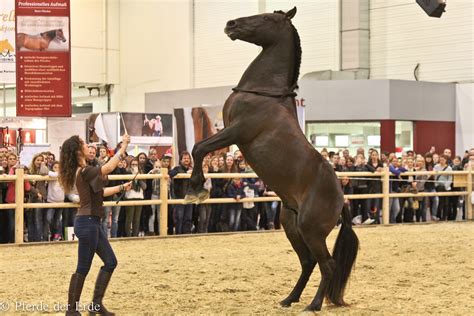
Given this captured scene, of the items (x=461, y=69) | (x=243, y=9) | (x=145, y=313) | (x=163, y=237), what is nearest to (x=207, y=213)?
(x=163, y=237)

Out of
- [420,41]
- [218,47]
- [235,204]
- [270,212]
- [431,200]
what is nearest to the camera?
[235,204]

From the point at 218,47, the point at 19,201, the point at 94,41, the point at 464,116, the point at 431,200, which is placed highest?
the point at 94,41

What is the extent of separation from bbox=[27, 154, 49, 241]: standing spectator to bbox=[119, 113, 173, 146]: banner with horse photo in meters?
4.42

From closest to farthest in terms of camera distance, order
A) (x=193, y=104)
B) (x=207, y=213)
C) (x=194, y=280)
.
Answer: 1. (x=194, y=280)
2. (x=207, y=213)
3. (x=193, y=104)

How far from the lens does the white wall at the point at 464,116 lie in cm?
2327

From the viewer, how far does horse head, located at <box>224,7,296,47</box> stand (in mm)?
6840

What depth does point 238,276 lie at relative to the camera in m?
8.95

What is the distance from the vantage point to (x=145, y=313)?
22.0ft

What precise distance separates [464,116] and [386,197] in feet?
28.7

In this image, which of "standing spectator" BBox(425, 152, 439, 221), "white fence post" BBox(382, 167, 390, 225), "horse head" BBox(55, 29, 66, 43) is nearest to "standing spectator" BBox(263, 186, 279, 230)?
"white fence post" BBox(382, 167, 390, 225)

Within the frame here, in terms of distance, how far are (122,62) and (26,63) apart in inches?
674

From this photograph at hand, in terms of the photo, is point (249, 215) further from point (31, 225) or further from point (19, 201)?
point (19, 201)

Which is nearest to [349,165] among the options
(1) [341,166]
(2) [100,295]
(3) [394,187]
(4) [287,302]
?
(1) [341,166]

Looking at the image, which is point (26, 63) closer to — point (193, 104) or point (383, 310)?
point (193, 104)
